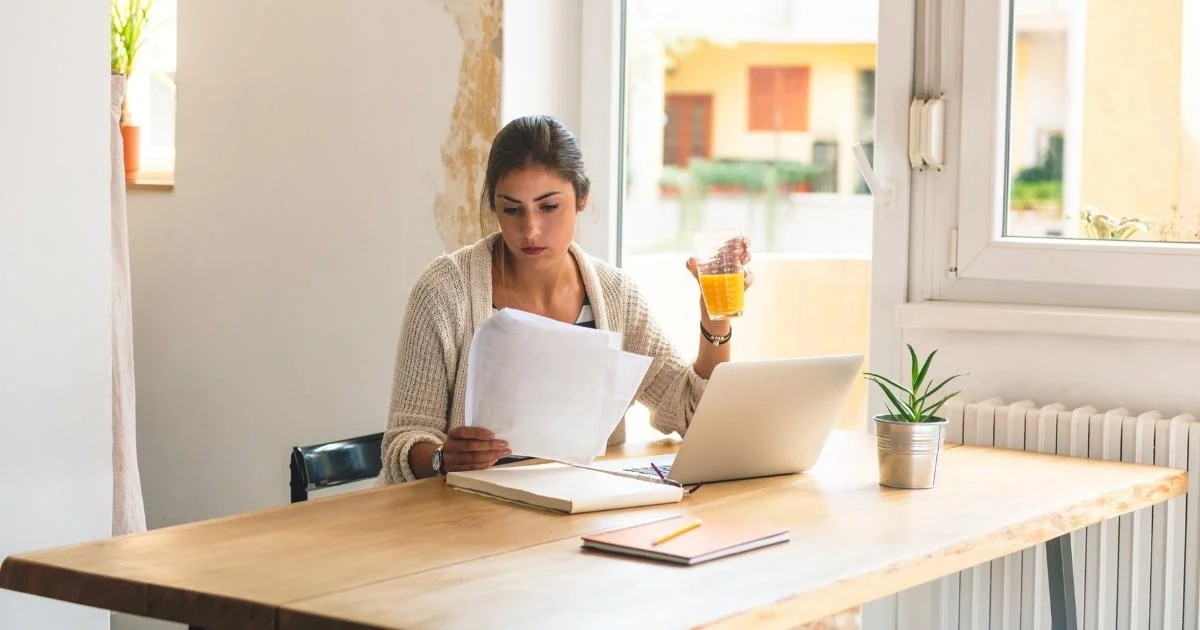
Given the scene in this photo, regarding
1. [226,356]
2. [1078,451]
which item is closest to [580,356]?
[1078,451]

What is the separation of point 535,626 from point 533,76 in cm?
197

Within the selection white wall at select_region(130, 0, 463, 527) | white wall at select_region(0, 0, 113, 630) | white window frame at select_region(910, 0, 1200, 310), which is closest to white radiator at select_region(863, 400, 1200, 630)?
white window frame at select_region(910, 0, 1200, 310)

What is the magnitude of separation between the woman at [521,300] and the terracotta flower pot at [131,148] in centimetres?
134

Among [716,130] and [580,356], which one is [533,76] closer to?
[716,130]

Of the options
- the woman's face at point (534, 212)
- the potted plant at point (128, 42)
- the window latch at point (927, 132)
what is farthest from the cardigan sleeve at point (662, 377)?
the potted plant at point (128, 42)

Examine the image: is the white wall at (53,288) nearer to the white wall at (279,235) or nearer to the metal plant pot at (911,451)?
the white wall at (279,235)

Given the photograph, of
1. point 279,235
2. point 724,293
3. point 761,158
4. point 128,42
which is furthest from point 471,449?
point 128,42

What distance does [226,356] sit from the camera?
134 inches

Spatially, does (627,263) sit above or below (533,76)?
below

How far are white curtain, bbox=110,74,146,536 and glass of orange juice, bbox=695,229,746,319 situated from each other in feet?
4.09

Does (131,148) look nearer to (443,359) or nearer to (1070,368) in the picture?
(443,359)

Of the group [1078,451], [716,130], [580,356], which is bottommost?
[1078,451]

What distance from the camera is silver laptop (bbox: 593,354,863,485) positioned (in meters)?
1.90

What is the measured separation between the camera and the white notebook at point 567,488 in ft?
5.81
